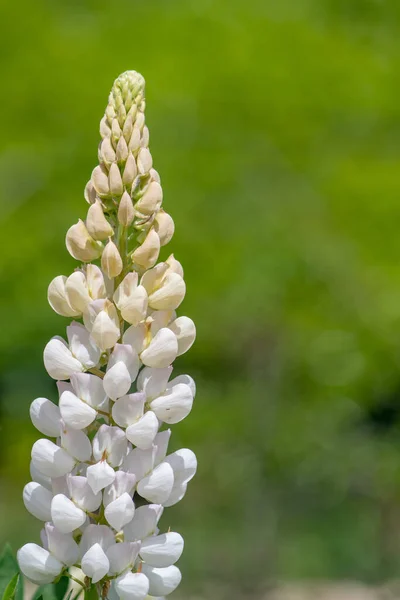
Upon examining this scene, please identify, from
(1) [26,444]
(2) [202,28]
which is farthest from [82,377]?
(2) [202,28]

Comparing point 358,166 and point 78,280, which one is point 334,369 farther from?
point 78,280

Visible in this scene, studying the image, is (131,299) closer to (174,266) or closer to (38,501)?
(174,266)

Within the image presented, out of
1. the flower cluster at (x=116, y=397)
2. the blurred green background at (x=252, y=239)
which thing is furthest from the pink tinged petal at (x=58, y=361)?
the blurred green background at (x=252, y=239)

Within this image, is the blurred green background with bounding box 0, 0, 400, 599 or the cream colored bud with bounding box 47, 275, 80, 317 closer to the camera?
the cream colored bud with bounding box 47, 275, 80, 317

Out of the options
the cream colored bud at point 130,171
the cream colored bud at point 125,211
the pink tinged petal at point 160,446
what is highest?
the cream colored bud at point 130,171

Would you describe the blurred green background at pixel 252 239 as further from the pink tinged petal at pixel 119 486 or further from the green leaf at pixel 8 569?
the pink tinged petal at pixel 119 486

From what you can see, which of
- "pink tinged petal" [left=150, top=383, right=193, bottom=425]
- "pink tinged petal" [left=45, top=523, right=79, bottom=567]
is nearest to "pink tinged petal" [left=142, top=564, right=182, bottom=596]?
"pink tinged petal" [left=45, top=523, right=79, bottom=567]

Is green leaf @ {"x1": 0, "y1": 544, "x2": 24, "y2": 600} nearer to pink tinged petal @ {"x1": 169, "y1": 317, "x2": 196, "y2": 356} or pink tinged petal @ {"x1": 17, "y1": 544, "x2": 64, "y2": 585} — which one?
pink tinged petal @ {"x1": 17, "y1": 544, "x2": 64, "y2": 585}
